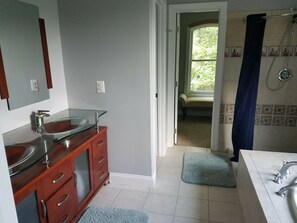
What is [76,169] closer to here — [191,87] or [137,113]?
[137,113]

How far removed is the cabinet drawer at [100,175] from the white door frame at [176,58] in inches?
52.9

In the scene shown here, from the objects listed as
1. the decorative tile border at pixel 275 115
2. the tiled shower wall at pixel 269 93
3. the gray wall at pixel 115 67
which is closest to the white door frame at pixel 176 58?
the tiled shower wall at pixel 269 93

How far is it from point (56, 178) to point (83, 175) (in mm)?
467

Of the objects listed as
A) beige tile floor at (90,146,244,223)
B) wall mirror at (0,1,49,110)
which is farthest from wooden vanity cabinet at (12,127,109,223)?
wall mirror at (0,1,49,110)

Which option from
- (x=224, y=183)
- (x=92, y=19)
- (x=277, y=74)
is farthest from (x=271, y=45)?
(x=92, y=19)

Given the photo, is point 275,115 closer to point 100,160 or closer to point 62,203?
point 100,160

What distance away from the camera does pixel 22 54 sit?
71.3 inches

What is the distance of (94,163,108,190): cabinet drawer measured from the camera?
2215 millimetres

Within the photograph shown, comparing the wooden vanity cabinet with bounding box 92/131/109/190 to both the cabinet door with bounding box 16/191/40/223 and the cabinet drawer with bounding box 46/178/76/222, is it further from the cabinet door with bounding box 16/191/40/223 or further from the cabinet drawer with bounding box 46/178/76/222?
the cabinet door with bounding box 16/191/40/223

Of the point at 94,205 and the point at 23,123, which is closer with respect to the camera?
the point at 23,123

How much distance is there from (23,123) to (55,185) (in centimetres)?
63

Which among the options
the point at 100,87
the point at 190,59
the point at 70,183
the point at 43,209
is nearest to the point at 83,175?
the point at 70,183

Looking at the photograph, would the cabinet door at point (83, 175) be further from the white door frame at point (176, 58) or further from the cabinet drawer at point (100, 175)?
the white door frame at point (176, 58)

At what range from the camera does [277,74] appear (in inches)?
116
